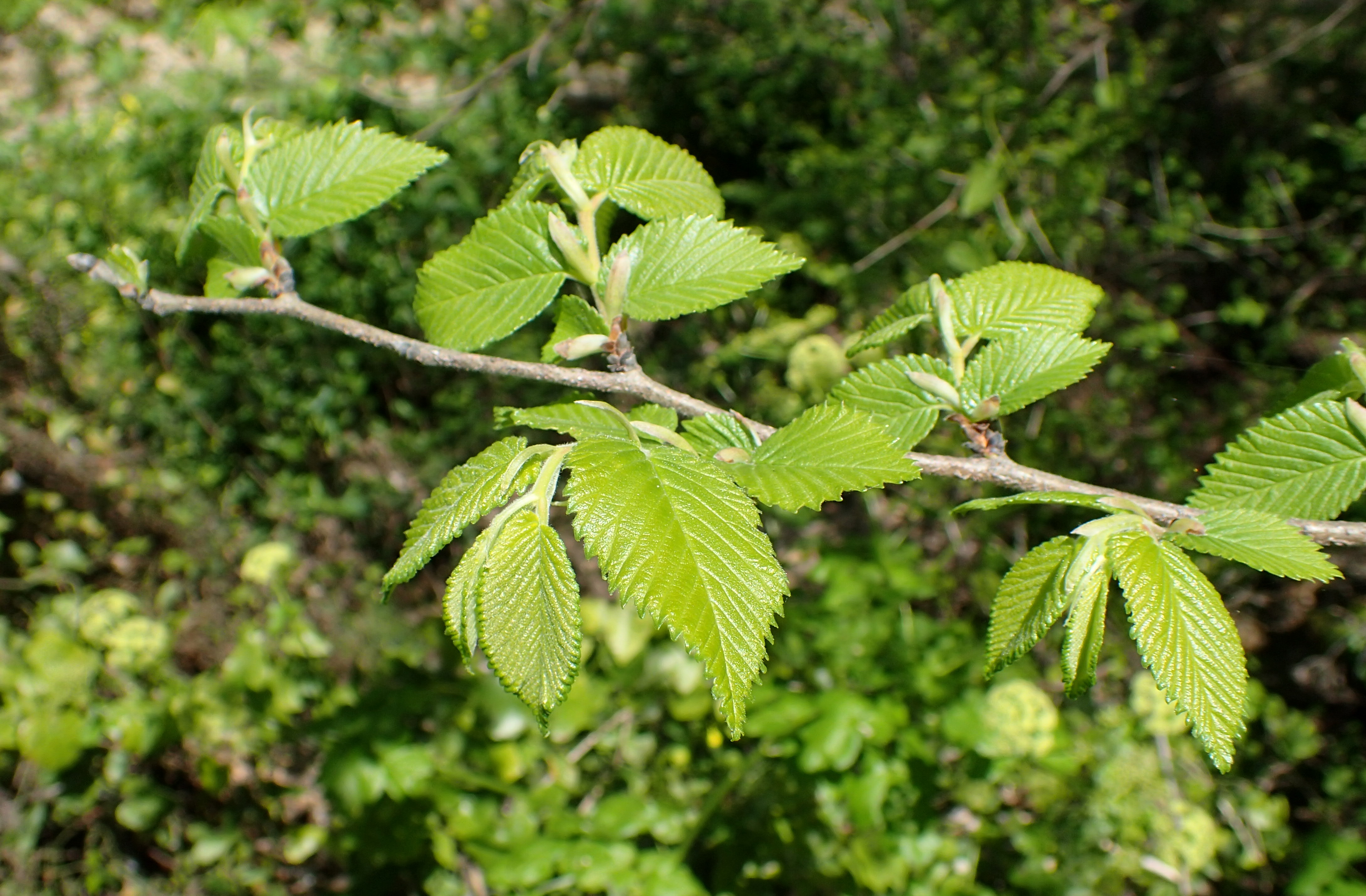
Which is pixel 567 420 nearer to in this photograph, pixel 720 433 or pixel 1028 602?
pixel 720 433

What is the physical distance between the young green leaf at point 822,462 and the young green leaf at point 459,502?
16 cm

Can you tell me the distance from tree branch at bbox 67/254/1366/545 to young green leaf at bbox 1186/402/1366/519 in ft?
0.07

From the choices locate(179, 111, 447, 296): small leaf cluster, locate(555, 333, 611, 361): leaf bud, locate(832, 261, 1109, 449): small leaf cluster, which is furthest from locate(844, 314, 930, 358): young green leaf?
locate(179, 111, 447, 296): small leaf cluster

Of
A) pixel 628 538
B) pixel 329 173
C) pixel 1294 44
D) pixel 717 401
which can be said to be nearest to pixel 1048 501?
pixel 628 538

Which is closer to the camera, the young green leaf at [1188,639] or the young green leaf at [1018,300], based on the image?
the young green leaf at [1188,639]

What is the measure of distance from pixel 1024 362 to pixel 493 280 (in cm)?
47

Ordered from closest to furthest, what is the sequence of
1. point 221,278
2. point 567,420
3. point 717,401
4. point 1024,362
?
point 567,420 → point 1024,362 → point 221,278 → point 717,401

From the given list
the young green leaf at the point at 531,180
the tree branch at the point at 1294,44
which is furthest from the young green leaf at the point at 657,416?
the tree branch at the point at 1294,44

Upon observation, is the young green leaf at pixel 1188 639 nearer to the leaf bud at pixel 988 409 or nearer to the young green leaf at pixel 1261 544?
the young green leaf at pixel 1261 544

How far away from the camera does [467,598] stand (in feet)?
2.00

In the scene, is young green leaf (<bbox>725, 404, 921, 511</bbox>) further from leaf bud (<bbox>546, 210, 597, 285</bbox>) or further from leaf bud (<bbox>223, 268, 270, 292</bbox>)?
leaf bud (<bbox>223, 268, 270, 292</bbox>)

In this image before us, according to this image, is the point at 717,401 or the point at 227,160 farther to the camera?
the point at 717,401

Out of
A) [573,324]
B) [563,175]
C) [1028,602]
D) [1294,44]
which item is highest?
[563,175]

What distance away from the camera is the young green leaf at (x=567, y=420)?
0.62 m
